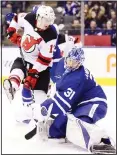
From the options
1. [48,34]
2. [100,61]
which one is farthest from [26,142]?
[100,61]

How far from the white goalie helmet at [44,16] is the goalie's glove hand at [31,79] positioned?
324mm

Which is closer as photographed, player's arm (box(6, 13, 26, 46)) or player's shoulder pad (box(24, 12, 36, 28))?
player's shoulder pad (box(24, 12, 36, 28))

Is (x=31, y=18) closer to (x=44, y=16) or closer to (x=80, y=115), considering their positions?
(x=44, y=16)

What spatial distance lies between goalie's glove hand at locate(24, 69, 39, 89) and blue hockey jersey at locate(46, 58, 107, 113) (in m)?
0.41

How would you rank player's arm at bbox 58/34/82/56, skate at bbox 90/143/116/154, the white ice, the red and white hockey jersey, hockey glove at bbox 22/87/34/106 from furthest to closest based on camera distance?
1. player's arm at bbox 58/34/82/56
2. hockey glove at bbox 22/87/34/106
3. the red and white hockey jersey
4. the white ice
5. skate at bbox 90/143/116/154

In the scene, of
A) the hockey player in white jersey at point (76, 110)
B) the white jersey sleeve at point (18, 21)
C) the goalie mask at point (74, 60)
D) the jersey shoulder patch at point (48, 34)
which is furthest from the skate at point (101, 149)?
the white jersey sleeve at point (18, 21)

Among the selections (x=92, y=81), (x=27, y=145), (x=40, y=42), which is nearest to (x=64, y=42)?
(x=40, y=42)

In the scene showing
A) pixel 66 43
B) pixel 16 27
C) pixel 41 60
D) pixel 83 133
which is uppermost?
pixel 16 27

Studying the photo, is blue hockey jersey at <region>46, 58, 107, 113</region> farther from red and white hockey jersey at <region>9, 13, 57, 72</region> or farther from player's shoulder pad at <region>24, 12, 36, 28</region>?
player's shoulder pad at <region>24, 12, 36, 28</region>

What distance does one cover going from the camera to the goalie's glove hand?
347 cm

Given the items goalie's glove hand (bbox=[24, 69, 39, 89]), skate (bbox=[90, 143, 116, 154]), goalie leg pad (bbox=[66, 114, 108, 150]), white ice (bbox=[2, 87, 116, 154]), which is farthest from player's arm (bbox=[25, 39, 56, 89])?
skate (bbox=[90, 143, 116, 154])

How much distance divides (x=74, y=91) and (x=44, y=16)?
2.17ft

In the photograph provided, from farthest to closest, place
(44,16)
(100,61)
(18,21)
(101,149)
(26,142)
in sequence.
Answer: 1. (100,61)
2. (18,21)
3. (44,16)
4. (26,142)
5. (101,149)

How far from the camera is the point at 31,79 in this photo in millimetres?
3465
